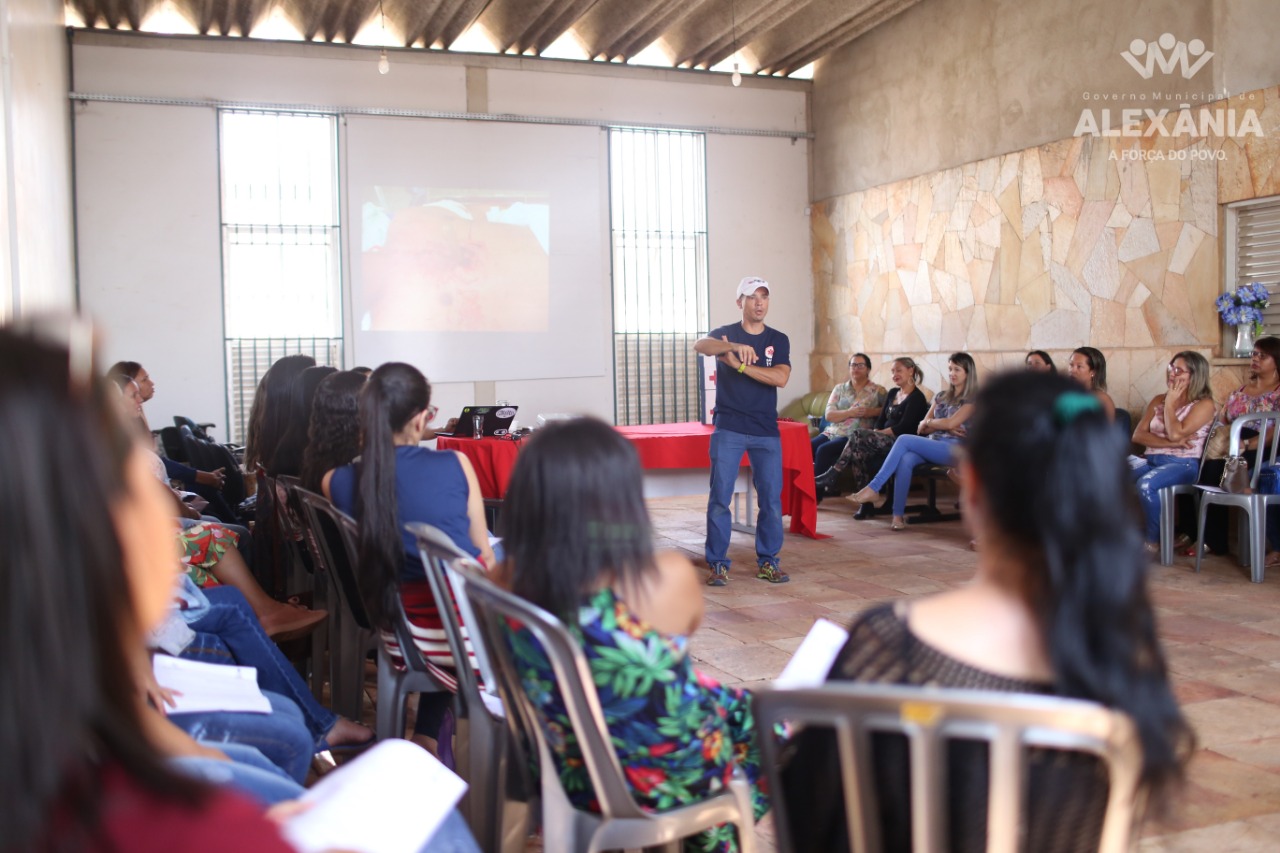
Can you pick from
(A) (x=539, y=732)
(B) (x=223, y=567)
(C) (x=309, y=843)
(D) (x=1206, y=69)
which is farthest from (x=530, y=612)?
(D) (x=1206, y=69)

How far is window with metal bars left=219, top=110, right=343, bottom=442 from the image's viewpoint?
9.22m

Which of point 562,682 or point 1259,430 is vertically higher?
point 1259,430

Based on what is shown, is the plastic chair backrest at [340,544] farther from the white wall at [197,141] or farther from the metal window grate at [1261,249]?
the white wall at [197,141]

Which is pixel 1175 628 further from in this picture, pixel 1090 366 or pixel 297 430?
pixel 297 430

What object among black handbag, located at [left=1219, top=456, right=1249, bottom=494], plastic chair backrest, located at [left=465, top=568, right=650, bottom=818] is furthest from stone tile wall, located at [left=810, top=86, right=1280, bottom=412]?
plastic chair backrest, located at [left=465, top=568, right=650, bottom=818]

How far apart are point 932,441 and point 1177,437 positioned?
1.58 metres

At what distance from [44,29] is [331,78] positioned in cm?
386

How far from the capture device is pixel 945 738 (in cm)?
106

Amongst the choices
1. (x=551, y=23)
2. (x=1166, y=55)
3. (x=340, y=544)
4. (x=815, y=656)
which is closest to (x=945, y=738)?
(x=815, y=656)

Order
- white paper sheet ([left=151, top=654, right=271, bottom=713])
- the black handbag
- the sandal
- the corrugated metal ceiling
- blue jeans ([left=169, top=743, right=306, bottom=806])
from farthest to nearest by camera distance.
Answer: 1. the corrugated metal ceiling
2. the black handbag
3. the sandal
4. white paper sheet ([left=151, top=654, right=271, bottom=713])
5. blue jeans ([left=169, top=743, right=306, bottom=806])

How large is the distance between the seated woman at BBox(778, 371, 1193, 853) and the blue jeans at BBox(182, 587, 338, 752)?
1.79m

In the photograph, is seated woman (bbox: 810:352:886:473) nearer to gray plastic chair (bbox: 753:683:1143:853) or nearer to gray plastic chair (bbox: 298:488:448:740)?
gray plastic chair (bbox: 298:488:448:740)

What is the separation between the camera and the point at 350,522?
257 centimetres

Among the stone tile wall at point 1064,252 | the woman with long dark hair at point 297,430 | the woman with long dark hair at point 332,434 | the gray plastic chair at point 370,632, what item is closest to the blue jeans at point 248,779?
the gray plastic chair at point 370,632
